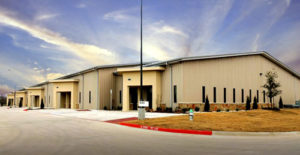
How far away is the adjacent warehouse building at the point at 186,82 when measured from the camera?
29.1m

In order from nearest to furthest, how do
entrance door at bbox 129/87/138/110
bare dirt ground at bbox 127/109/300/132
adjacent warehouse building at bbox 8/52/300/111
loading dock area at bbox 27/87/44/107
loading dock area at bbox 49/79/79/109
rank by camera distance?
bare dirt ground at bbox 127/109/300/132 < adjacent warehouse building at bbox 8/52/300/111 < entrance door at bbox 129/87/138/110 < loading dock area at bbox 49/79/79/109 < loading dock area at bbox 27/87/44/107

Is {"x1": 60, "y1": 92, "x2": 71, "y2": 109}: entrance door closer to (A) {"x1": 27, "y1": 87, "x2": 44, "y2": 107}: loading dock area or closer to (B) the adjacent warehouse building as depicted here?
(B) the adjacent warehouse building

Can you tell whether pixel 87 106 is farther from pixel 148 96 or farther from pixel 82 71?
pixel 148 96

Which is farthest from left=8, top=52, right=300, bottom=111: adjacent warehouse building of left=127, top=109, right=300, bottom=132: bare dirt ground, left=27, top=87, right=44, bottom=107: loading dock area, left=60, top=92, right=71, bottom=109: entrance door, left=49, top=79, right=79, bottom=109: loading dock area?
left=27, top=87, right=44, bottom=107: loading dock area

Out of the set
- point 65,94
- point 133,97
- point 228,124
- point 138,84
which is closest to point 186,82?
point 138,84

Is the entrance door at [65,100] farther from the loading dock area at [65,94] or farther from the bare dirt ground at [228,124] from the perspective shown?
the bare dirt ground at [228,124]

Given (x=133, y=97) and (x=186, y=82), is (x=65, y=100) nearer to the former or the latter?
(x=133, y=97)

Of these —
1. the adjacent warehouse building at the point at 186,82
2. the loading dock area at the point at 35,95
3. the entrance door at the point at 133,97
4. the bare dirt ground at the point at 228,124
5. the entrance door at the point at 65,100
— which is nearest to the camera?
the bare dirt ground at the point at 228,124

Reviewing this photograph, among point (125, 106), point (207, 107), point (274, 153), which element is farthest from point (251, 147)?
point (125, 106)

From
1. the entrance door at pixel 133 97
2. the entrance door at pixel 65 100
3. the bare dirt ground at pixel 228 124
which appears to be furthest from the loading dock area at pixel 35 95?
the bare dirt ground at pixel 228 124

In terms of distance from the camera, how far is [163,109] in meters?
30.8

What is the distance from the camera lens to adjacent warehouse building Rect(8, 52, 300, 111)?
29.1m

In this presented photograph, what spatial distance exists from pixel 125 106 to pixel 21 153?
25.9 meters

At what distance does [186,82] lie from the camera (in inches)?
1133
